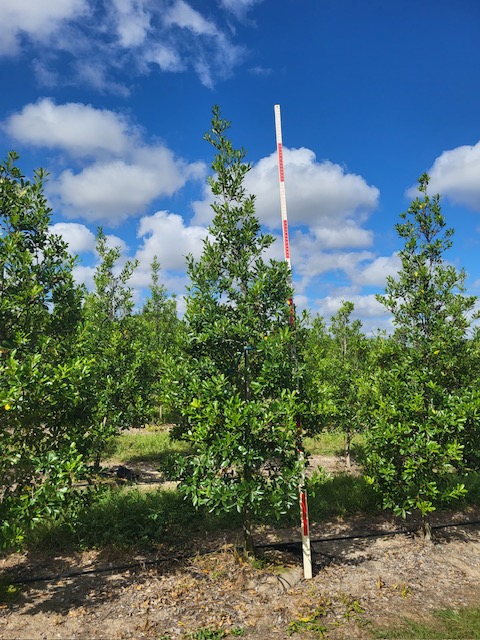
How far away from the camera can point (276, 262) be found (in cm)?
811

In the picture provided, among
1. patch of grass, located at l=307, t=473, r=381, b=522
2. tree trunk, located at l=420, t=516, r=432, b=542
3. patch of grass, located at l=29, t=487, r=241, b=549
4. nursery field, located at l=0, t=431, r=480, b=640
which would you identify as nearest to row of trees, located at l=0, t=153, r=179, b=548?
nursery field, located at l=0, t=431, r=480, b=640

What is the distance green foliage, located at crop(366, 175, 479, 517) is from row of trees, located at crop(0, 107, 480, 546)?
0.11ft

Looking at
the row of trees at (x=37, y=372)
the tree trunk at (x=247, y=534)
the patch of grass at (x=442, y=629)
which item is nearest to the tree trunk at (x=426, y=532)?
the patch of grass at (x=442, y=629)

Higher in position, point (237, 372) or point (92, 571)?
point (237, 372)

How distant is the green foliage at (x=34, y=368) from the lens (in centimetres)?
619

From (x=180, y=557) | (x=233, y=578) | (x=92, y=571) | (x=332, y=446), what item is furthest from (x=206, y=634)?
(x=332, y=446)

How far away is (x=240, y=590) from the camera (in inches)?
304

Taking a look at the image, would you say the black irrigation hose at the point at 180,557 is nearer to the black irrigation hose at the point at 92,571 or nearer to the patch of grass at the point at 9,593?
the black irrigation hose at the point at 92,571

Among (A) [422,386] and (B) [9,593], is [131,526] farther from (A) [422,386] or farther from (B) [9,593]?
(A) [422,386]

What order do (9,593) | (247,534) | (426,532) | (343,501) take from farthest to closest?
(343,501) < (426,532) < (247,534) < (9,593)

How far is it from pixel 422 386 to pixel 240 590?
5.64 meters

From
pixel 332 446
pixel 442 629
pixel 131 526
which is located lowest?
pixel 442 629

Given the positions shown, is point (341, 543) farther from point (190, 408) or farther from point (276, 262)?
point (276, 262)

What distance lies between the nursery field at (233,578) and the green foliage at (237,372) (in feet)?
3.34
